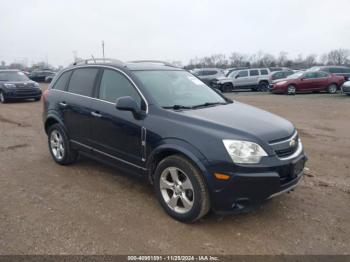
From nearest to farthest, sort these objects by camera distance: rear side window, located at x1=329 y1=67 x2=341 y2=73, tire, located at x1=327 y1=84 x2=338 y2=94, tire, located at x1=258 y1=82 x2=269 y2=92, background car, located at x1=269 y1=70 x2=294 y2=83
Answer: tire, located at x1=327 y1=84 x2=338 y2=94
rear side window, located at x1=329 y1=67 x2=341 y2=73
background car, located at x1=269 y1=70 x2=294 y2=83
tire, located at x1=258 y1=82 x2=269 y2=92

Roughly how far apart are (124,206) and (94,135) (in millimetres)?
1210

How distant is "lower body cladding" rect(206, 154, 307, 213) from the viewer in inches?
128

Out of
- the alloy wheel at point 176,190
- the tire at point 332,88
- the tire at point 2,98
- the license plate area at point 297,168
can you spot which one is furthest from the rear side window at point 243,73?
the alloy wheel at point 176,190

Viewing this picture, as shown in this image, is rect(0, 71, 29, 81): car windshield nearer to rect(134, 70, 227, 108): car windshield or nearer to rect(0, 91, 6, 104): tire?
rect(0, 91, 6, 104): tire

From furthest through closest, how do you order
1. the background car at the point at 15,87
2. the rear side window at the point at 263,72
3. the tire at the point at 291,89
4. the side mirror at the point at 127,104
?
1. the rear side window at the point at 263,72
2. the tire at the point at 291,89
3. the background car at the point at 15,87
4. the side mirror at the point at 127,104

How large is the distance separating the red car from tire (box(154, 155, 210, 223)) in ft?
61.2

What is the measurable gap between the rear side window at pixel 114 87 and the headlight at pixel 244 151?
4.52 feet

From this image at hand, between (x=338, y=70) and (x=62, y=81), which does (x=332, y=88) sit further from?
(x=62, y=81)

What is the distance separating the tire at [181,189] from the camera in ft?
11.3

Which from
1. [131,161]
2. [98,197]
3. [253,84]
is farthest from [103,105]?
[253,84]

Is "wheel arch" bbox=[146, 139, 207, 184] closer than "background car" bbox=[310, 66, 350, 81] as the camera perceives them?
Yes

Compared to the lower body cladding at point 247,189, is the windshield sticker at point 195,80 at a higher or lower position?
higher

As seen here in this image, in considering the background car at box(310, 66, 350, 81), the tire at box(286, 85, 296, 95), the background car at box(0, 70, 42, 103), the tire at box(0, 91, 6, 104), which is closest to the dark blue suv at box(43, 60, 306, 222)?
the background car at box(0, 70, 42, 103)

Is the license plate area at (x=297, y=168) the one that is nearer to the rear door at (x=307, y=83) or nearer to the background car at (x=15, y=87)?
the background car at (x=15, y=87)
